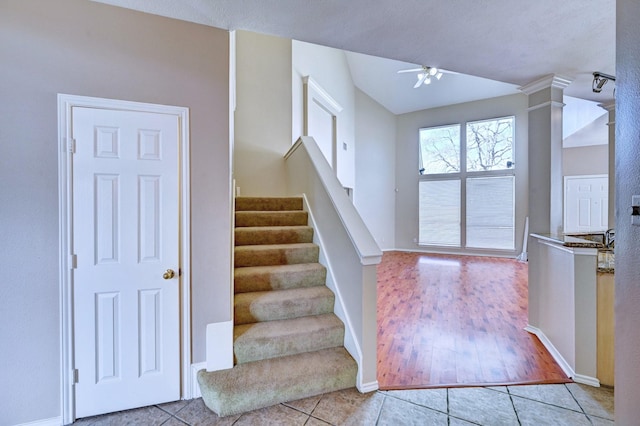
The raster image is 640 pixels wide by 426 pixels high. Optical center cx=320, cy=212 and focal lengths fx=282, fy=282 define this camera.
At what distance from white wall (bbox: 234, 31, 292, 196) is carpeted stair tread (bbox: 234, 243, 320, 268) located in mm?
1913

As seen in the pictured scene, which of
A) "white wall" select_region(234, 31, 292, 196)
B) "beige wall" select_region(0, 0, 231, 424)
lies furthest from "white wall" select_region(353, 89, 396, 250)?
"beige wall" select_region(0, 0, 231, 424)

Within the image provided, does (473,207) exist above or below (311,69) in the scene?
below

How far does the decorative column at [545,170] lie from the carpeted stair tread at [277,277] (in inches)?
84.0

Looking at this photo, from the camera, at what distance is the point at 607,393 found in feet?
6.45

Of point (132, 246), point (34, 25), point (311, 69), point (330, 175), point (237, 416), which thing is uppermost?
point (311, 69)

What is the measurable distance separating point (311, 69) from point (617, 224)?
207 inches

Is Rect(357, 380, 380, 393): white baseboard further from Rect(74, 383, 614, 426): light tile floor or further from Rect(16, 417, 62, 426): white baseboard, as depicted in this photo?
Rect(16, 417, 62, 426): white baseboard

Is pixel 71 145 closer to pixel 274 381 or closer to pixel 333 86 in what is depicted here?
pixel 274 381

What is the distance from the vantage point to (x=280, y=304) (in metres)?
2.34

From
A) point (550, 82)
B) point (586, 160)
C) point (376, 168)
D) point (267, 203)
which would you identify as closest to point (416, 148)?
point (376, 168)

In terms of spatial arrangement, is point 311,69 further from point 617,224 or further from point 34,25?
point 617,224

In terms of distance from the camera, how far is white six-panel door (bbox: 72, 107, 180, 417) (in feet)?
5.71

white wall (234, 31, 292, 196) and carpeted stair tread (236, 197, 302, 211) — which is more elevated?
white wall (234, 31, 292, 196)

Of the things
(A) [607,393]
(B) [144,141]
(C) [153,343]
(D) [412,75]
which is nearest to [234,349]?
(C) [153,343]
